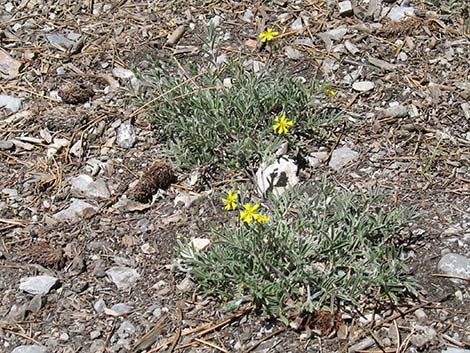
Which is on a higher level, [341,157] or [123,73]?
[123,73]

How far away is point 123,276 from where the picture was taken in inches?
142

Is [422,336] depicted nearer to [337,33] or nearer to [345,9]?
[337,33]

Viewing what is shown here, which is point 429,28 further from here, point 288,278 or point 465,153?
point 288,278

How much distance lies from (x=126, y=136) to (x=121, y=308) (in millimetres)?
1217

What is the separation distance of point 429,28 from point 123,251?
2.45 meters

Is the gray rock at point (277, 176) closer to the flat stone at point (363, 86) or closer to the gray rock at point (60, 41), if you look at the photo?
the flat stone at point (363, 86)

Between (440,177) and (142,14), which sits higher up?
(142,14)

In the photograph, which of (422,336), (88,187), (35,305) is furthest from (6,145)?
(422,336)

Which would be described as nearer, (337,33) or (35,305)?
(35,305)

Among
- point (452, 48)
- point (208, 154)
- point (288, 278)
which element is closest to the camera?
point (288, 278)

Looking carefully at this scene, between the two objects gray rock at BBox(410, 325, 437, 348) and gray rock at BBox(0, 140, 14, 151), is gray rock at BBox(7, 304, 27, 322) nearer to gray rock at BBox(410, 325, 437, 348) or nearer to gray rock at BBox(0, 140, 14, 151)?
gray rock at BBox(0, 140, 14, 151)

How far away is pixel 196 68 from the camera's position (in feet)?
15.0

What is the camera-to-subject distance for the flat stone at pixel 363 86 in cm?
439

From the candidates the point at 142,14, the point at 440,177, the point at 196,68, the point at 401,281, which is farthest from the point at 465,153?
the point at 142,14
